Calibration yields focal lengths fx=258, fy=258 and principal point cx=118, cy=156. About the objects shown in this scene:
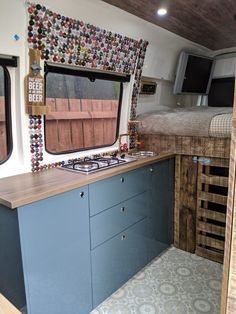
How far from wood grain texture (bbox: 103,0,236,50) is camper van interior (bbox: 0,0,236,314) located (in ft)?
0.05

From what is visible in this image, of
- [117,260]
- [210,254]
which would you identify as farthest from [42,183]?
[210,254]

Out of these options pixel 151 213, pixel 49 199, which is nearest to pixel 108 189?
pixel 49 199

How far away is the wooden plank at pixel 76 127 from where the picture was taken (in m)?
2.31

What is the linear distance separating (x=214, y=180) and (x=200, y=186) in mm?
152

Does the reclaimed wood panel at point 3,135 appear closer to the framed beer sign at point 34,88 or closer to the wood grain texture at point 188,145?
the framed beer sign at point 34,88

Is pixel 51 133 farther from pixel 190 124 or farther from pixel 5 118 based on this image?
pixel 190 124

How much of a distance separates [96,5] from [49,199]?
1406 millimetres

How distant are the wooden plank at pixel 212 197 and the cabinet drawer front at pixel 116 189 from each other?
59 cm

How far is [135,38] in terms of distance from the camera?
2395mm

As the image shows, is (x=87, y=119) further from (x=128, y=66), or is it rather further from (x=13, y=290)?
(x=13, y=290)

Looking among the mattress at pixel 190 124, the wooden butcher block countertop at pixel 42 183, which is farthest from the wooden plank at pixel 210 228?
the wooden butcher block countertop at pixel 42 183

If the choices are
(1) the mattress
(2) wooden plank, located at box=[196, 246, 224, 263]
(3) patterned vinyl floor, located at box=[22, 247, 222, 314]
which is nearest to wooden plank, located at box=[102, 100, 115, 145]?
(1) the mattress

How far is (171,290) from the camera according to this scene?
2090mm

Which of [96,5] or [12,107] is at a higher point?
[96,5]
